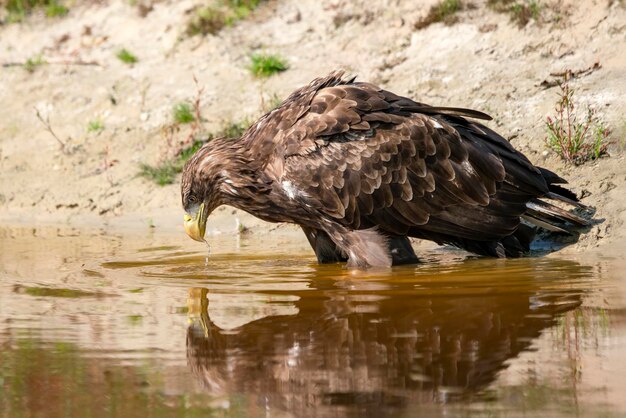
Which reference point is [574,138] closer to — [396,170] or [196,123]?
[396,170]

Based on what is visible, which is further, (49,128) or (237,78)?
(237,78)

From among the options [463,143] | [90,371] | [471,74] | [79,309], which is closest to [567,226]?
[463,143]

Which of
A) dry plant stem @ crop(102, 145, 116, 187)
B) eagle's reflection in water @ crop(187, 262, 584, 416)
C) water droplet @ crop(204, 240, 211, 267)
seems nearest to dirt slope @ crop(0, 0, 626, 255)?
dry plant stem @ crop(102, 145, 116, 187)

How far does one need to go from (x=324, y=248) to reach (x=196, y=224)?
0.92m

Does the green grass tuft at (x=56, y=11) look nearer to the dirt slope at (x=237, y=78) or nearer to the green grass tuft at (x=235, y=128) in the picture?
the dirt slope at (x=237, y=78)

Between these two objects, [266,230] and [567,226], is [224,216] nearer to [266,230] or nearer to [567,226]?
[266,230]

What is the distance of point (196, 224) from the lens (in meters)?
8.16

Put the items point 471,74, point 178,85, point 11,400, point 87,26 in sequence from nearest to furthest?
point 11,400, point 471,74, point 178,85, point 87,26

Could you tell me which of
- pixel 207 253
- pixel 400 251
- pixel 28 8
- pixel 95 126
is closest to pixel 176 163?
pixel 95 126

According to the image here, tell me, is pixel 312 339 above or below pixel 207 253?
below

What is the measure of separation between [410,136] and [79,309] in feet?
8.43

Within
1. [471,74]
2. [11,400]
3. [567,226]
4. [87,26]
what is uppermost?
[87,26]

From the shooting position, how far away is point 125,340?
5.39 meters

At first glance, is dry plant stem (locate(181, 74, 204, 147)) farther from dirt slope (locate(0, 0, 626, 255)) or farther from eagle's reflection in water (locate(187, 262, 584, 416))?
eagle's reflection in water (locate(187, 262, 584, 416))
